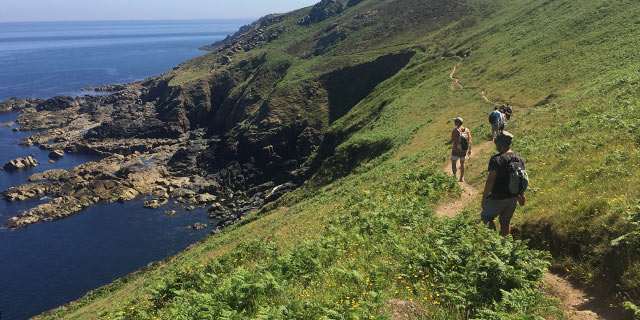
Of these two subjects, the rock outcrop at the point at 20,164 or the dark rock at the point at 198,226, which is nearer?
the dark rock at the point at 198,226

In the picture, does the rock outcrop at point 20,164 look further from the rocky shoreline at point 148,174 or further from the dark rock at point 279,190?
the dark rock at point 279,190

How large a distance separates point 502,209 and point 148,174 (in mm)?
72677

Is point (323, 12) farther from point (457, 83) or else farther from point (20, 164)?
point (20, 164)

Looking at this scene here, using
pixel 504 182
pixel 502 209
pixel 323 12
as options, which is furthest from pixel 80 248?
pixel 323 12

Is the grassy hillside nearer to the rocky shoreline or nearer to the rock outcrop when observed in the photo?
the rocky shoreline

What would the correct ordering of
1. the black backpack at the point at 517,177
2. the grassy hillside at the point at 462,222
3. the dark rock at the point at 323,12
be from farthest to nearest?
the dark rock at the point at 323,12 → the black backpack at the point at 517,177 → the grassy hillside at the point at 462,222

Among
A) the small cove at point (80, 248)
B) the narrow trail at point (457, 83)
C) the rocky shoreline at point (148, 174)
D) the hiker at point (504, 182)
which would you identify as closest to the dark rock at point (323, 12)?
the rocky shoreline at point (148, 174)

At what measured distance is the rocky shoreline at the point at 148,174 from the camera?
202ft

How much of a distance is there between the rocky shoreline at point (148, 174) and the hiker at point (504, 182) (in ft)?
157

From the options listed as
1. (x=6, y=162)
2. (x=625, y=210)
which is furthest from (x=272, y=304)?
(x=6, y=162)

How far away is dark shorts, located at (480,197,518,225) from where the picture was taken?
9.21m

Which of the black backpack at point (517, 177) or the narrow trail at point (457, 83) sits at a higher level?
the black backpack at point (517, 177)

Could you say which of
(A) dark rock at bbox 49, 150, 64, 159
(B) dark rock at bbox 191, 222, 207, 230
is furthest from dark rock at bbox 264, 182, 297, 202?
(A) dark rock at bbox 49, 150, 64, 159

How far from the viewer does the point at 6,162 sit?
80000mm
